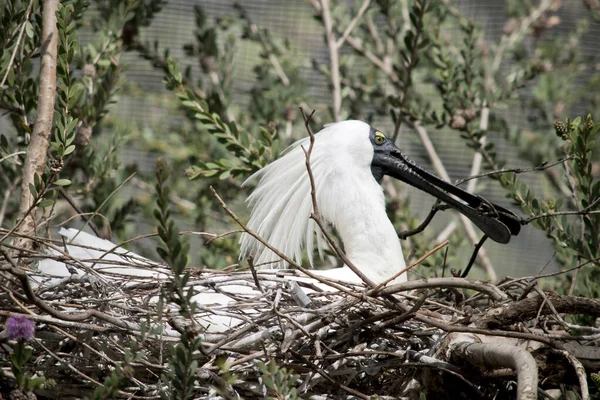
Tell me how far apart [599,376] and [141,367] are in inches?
50.0

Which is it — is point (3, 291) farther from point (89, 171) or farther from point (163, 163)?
point (89, 171)

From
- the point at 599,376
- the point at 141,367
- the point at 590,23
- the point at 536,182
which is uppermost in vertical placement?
the point at 590,23

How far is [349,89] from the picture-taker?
15.7 feet

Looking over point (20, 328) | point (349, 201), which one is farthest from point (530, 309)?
point (20, 328)

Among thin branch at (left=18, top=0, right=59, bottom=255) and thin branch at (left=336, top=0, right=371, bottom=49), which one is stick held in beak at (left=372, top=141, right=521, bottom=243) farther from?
thin branch at (left=18, top=0, right=59, bottom=255)

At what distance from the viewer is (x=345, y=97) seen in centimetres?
491

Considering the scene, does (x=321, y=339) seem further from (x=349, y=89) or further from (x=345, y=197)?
(x=349, y=89)

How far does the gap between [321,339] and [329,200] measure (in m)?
1.10

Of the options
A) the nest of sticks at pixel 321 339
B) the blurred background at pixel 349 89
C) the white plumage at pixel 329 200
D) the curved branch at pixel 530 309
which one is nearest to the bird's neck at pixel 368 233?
the white plumage at pixel 329 200

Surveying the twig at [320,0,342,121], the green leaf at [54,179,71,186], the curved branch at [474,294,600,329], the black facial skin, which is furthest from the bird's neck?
the green leaf at [54,179,71,186]

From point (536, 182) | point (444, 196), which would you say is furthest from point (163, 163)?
point (536, 182)

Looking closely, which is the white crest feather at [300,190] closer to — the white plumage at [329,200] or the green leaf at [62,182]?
the white plumage at [329,200]

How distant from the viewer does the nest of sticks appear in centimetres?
237

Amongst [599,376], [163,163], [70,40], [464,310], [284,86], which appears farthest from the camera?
[284,86]
